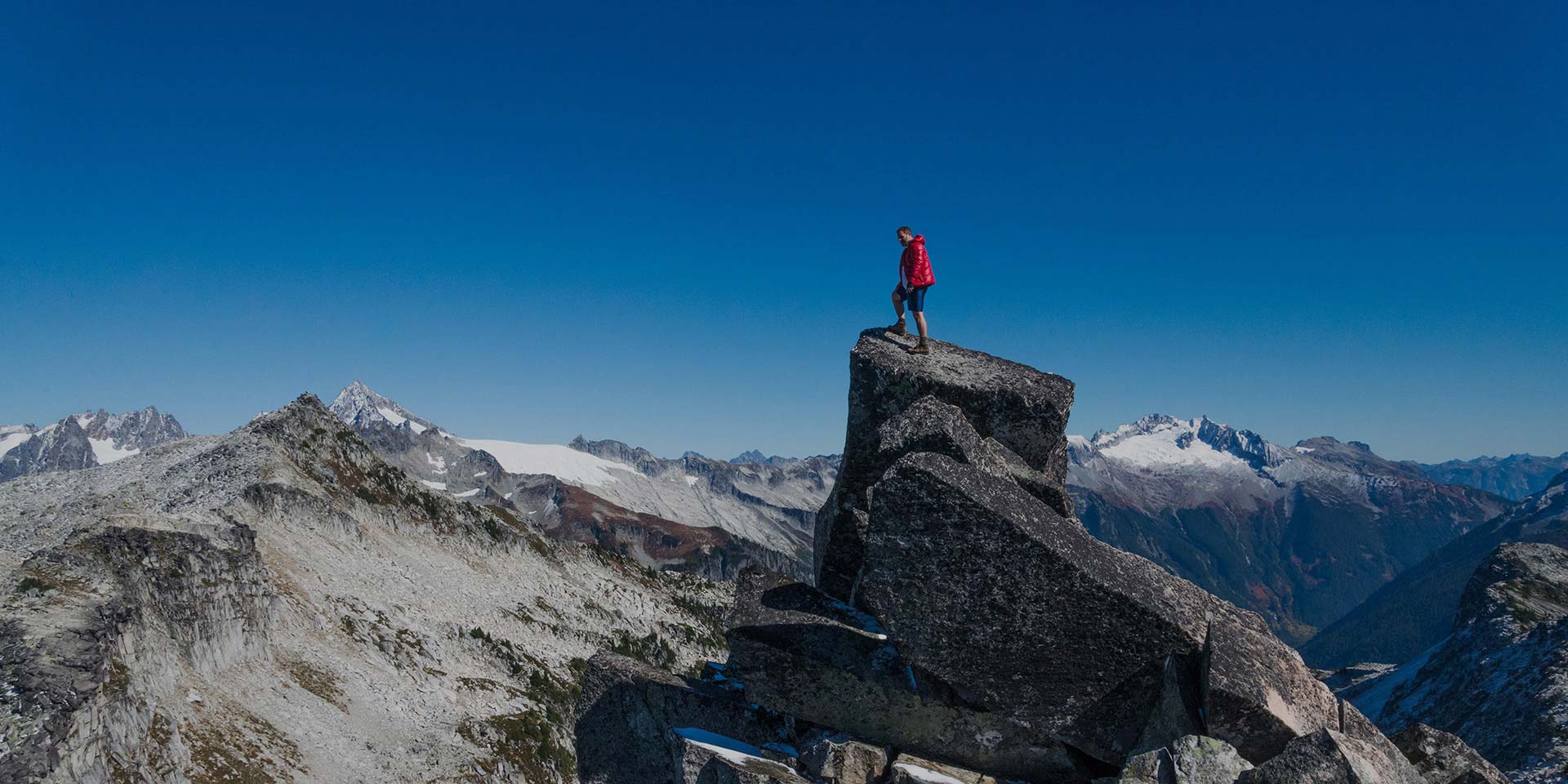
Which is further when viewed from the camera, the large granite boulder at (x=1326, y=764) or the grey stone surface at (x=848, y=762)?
the grey stone surface at (x=848, y=762)

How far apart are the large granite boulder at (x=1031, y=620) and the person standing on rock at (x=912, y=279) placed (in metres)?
8.11

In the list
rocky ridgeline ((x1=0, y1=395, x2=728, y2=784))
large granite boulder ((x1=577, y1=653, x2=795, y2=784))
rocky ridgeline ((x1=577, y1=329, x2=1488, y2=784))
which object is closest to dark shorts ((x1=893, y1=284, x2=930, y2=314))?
rocky ridgeline ((x1=577, y1=329, x2=1488, y2=784))

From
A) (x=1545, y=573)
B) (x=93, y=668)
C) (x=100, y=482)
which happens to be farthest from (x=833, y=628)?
(x=100, y=482)

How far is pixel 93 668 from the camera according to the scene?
1841 cm

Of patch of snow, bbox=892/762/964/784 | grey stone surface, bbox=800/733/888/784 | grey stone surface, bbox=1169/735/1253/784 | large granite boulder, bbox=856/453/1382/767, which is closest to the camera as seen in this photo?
grey stone surface, bbox=1169/735/1253/784

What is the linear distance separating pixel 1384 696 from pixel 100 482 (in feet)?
254

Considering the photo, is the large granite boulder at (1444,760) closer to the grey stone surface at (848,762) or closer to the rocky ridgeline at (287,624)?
the grey stone surface at (848,762)

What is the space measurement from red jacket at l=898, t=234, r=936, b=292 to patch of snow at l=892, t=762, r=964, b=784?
13.0m

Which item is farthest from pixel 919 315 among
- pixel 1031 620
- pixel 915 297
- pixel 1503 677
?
pixel 1503 677

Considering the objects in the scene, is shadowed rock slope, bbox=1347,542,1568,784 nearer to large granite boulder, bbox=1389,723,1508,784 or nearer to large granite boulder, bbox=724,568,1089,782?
large granite boulder, bbox=1389,723,1508,784

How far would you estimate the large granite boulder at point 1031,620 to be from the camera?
14.4 meters

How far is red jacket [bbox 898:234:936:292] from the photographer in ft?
75.3

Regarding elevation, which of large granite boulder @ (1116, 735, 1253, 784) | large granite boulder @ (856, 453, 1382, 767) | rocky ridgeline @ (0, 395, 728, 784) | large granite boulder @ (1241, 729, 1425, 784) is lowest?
rocky ridgeline @ (0, 395, 728, 784)

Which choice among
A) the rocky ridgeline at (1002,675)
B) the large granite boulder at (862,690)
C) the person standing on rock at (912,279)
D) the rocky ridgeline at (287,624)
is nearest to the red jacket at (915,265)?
the person standing on rock at (912,279)
